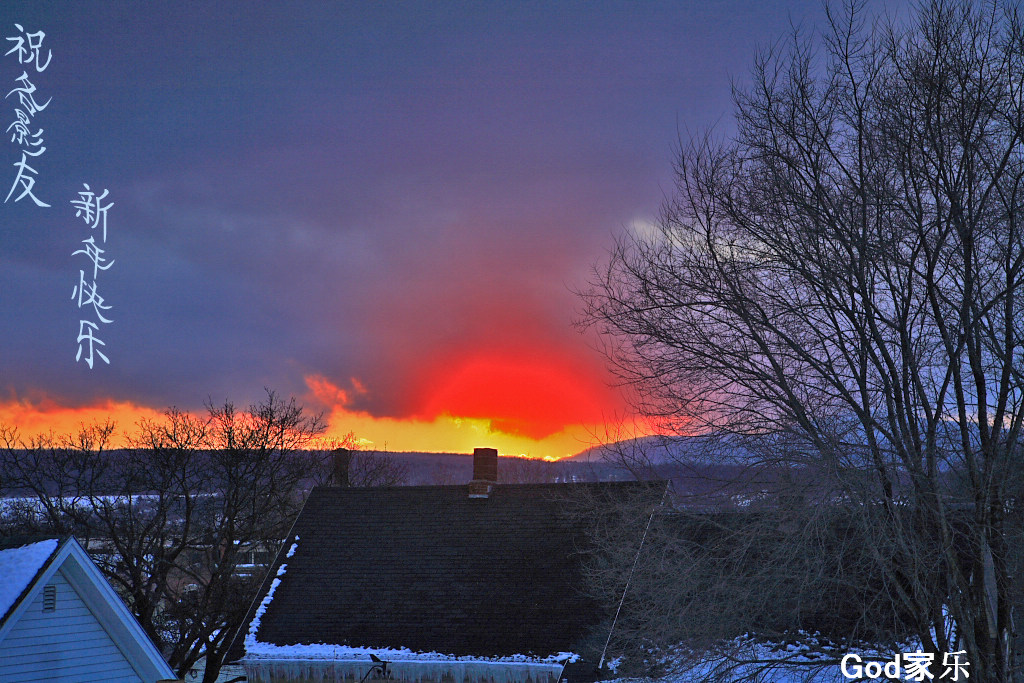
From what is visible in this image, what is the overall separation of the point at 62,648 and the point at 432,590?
917 cm

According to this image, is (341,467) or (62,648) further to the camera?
(341,467)

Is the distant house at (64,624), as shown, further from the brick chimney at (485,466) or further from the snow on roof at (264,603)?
the brick chimney at (485,466)

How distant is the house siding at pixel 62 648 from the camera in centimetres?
1355

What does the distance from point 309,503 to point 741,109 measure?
1768 cm

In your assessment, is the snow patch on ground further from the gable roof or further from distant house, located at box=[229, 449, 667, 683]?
the gable roof

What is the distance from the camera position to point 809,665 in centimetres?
1223

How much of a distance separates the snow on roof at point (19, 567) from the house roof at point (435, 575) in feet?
23.5

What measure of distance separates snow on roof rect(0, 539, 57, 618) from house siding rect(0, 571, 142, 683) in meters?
0.35

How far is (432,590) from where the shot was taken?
21297 mm

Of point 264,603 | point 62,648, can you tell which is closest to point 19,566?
point 62,648

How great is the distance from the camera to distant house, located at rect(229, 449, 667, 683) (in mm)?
19281

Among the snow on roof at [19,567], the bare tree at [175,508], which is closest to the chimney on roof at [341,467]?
the bare tree at [175,508]

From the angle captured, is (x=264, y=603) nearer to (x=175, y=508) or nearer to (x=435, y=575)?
(x=435, y=575)

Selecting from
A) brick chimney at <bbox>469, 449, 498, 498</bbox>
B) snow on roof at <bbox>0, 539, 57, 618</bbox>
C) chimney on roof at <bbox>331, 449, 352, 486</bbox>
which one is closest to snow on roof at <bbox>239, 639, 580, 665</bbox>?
brick chimney at <bbox>469, 449, 498, 498</bbox>
